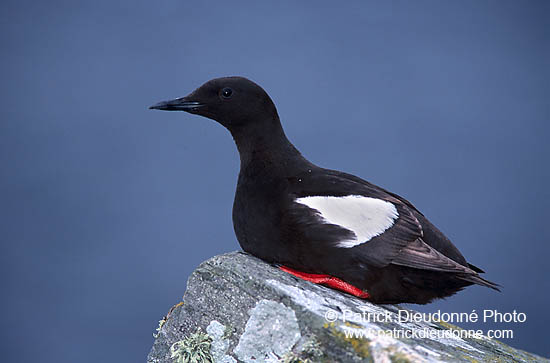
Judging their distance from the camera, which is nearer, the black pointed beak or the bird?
the bird

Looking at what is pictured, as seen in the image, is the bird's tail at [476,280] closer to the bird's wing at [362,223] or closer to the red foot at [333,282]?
the bird's wing at [362,223]

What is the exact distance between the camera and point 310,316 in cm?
269

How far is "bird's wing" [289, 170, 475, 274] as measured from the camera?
10.4ft

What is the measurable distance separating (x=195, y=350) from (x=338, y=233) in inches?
38.8

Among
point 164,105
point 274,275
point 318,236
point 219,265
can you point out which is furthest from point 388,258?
point 164,105

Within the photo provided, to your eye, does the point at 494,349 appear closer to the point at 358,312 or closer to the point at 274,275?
the point at 358,312

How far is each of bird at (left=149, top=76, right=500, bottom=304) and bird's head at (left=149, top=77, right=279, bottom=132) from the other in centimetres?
1

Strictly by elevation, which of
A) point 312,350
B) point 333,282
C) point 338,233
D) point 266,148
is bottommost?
point 312,350

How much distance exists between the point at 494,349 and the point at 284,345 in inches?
58.7

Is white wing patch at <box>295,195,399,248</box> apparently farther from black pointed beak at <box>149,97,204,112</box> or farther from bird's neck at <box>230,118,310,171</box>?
black pointed beak at <box>149,97,204,112</box>

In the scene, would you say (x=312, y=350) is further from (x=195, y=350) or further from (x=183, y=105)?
(x=183, y=105)

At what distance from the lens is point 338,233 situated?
3.24 meters

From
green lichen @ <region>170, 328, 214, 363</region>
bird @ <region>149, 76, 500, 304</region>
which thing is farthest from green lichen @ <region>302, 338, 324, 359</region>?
bird @ <region>149, 76, 500, 304</region>

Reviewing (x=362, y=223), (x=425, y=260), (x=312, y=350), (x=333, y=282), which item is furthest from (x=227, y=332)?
(x=425, y=260)
